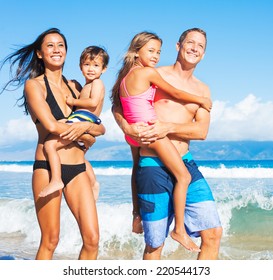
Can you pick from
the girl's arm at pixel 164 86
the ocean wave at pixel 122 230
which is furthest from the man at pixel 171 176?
the ocean wave at pixel 122 230

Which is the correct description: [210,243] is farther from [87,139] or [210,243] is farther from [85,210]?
[87,139]

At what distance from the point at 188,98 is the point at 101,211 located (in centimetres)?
725

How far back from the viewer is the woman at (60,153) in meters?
4.16

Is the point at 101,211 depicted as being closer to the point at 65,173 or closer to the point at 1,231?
the point at 1,231

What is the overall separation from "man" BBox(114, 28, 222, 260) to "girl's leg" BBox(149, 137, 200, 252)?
0.09 m

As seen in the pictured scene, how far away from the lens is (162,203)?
4.29m

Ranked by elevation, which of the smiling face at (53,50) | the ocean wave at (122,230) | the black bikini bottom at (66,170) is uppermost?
the smiling face at (53,50)

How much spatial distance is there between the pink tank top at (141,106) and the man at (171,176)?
0.25ft

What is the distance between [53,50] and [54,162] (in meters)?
0.98

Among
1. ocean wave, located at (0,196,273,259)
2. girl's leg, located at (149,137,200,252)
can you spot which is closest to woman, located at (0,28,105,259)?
girl's leg, located at (149,137,200,252)

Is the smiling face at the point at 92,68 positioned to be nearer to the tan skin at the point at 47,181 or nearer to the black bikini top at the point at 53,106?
the tan skin at the point at 47,181

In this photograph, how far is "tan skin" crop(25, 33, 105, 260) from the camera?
13.6ft

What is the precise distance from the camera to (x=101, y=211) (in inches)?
440
